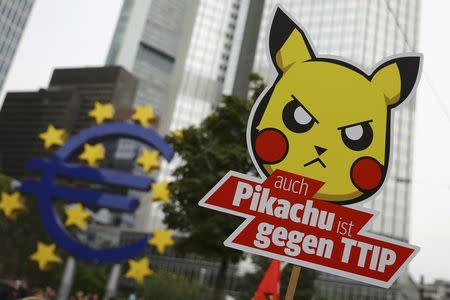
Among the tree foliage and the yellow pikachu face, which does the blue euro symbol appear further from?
the yellow pikachu face

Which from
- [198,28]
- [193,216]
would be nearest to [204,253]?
[193,216]

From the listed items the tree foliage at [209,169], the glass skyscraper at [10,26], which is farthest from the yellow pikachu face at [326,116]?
the glass skyscraper at [10,26]

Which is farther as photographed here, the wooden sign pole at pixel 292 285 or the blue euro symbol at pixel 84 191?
the blue euro symbol at pixel 84 191

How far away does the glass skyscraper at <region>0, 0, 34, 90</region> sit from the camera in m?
99.3

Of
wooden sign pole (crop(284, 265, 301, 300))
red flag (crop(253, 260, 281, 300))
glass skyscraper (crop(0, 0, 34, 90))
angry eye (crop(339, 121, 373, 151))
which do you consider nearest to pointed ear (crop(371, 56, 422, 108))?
angry eye (crop(339, 121, 373, 151))

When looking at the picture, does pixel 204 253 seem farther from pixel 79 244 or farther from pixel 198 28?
pixel 198 28

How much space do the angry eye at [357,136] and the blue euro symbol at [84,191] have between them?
11.8 meters

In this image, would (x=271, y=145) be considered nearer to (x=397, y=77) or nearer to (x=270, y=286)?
(x=397, y=77)

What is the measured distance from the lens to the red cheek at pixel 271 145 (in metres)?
3.64

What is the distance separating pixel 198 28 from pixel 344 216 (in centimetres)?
11025

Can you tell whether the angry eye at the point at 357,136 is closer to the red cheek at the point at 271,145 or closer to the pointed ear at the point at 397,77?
the pointed ear at the point at 397,77

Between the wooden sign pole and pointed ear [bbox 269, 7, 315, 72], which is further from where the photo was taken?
pointed ear [bbox 269, 7, 315, 72]

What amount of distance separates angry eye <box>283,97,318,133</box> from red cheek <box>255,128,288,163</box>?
0.12m

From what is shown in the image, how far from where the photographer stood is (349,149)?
3.64 m
